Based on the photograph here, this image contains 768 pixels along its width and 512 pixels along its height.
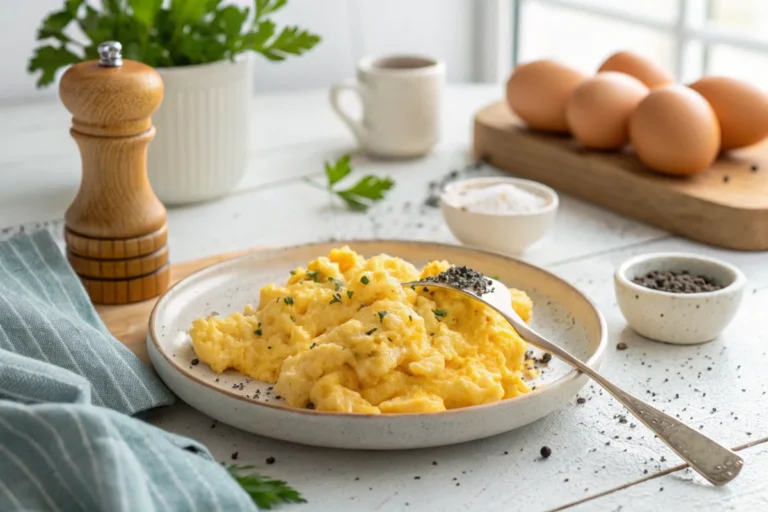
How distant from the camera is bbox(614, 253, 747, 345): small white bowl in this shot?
1.46 m

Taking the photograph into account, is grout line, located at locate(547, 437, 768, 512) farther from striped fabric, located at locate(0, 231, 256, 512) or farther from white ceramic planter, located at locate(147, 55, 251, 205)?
white ceramic planter, located at locate(147, 55, 251, 205)

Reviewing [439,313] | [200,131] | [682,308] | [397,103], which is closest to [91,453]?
[439,313]

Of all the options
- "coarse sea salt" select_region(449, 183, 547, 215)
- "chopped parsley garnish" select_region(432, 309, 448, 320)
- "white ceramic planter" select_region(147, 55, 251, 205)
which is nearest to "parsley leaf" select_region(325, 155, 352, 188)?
"white ceramic planter" select_region(147, 55, 251, 205)

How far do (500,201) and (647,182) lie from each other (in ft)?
1.12

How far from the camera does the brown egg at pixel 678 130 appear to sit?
1.93 metres

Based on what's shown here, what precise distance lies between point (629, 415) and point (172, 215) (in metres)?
1.11

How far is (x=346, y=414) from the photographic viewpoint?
1.12m

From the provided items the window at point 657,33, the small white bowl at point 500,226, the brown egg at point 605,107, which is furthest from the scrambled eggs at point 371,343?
the window at point 657,33

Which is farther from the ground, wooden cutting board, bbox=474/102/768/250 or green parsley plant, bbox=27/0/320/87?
green parsley plant, bbox=27/0/320/87

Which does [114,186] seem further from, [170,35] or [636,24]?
[636,24]

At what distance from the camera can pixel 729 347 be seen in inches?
58.8

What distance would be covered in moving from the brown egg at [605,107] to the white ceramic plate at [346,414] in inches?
23.7

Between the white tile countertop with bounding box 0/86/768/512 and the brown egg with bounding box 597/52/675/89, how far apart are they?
349mm

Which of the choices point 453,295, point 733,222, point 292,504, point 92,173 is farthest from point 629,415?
point 92,173
